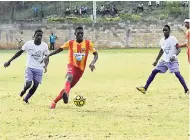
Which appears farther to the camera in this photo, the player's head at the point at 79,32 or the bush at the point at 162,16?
the bush at the point at 162,16

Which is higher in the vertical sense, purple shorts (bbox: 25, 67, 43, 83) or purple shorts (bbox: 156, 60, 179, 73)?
purple shorts (bbox: 25, 67, 43, 83)

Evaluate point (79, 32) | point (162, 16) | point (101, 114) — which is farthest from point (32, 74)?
point (162, 16)

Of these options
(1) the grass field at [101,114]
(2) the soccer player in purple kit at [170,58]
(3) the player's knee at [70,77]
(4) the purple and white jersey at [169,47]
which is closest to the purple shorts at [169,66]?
(2) the soccer player in purple kit at [170,58]

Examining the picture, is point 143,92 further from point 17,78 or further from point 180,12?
point 180,12

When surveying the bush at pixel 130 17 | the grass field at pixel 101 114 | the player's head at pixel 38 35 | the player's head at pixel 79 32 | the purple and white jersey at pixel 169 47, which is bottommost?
the bush at pixel 130 17

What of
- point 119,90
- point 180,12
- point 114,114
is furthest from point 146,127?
point 180,12

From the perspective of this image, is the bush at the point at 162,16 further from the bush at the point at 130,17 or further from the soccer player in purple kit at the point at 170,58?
the soccer player in purple kit at the point at 170,58

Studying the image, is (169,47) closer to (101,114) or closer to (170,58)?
(170,58)

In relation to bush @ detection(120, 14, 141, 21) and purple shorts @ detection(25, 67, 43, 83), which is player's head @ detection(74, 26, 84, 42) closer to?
purple shorts @ detection(25, 67, 43, 83)

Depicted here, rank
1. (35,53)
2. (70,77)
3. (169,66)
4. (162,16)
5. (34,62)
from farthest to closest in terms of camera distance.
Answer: (162,16), (169,66), (34,62), (35,53), (70,77)

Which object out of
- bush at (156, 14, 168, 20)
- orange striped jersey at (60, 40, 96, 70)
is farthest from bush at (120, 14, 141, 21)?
orange striped jersey at (60, 40, 96, 70)

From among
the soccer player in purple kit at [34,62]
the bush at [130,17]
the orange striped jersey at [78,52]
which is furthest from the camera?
the bush at [130,17]

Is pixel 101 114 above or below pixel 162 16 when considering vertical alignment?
above

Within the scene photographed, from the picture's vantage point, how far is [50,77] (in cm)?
2138
